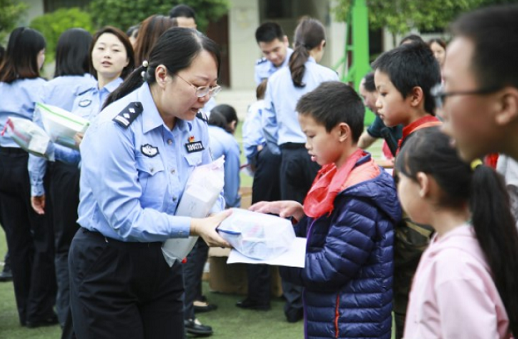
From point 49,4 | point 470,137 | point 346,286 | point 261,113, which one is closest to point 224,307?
point 261,113

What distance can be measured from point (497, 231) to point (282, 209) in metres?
1.40

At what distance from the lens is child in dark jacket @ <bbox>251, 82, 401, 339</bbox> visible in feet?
11.1

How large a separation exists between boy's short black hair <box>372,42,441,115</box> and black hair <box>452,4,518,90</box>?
1.94 m

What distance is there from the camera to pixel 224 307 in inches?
253

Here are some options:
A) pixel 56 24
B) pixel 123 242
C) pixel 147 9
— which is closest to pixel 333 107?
pixel 123 242

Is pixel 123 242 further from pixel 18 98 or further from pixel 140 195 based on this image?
pixel 18 98

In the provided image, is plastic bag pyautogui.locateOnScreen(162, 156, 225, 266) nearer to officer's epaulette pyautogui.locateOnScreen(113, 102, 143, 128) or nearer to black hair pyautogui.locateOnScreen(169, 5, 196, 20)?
officer's epaulette pyautogui.locateOnScreen(113, 102, 143, 128)

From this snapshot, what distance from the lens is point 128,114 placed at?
320cm

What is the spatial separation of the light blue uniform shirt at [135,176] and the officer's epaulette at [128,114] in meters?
0.01

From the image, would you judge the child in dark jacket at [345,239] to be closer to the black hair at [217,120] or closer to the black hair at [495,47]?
the black hair at [495,47]

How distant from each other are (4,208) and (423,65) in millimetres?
3590

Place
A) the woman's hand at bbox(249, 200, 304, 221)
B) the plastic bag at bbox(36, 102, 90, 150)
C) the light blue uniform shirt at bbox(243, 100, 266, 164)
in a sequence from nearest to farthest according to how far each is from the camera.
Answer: the woman's hand at bbox(249, 200, 304, 221), the plastic bag at bbox(36, 102, 90, 150), the light blue uniform shirt at bbox(243, 100, 266, 164)

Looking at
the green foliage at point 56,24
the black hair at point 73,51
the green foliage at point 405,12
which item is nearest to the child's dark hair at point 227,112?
the black hair at point 73,51

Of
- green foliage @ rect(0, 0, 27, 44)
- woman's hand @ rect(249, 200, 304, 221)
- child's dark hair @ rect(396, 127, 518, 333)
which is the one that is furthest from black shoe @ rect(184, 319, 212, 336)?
green foliage @ rect(0, 0, 27, 44)
